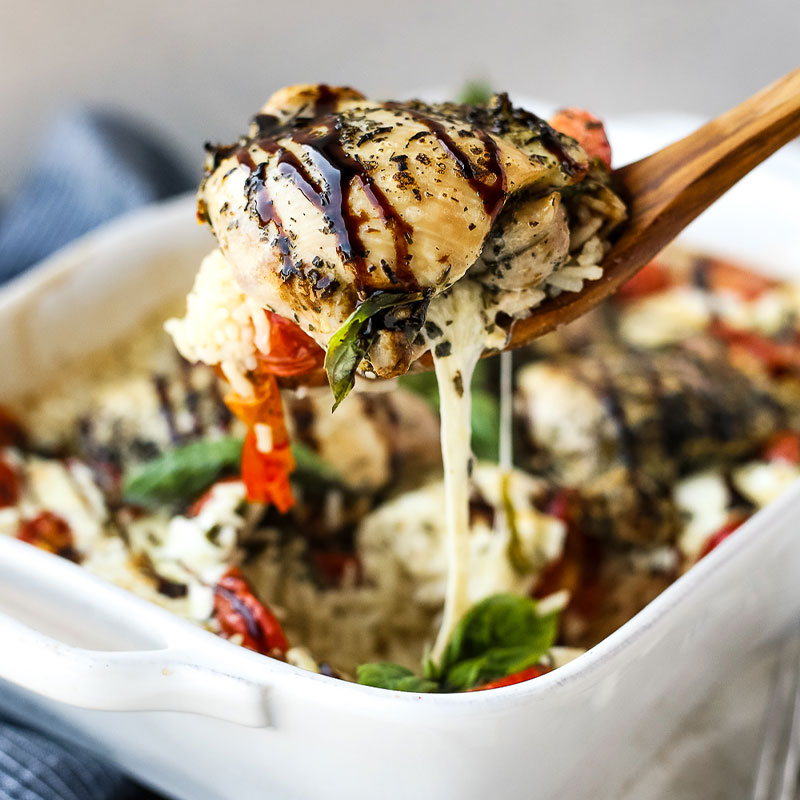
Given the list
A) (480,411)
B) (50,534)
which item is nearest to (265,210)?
(50,534)

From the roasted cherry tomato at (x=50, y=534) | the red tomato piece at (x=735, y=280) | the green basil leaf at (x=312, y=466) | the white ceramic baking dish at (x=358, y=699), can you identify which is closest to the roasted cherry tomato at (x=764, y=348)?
the red tomato piece at (x=735, y=280)

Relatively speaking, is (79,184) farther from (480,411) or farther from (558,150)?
(558,150)

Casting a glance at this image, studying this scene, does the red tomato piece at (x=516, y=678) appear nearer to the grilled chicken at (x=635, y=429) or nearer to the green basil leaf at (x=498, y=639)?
the green basil leaf at (x=498, y=639)

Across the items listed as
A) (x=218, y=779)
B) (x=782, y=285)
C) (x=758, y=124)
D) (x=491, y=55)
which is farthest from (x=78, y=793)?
(x=491, y=55)

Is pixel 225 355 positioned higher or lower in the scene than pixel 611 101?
lower

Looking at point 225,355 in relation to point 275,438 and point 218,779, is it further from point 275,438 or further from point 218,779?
point 218,779

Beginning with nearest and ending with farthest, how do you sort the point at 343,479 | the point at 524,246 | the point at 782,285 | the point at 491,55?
the point at 524,246 < the point at 343,479 < the point at 782,285 < the point at 491,55
